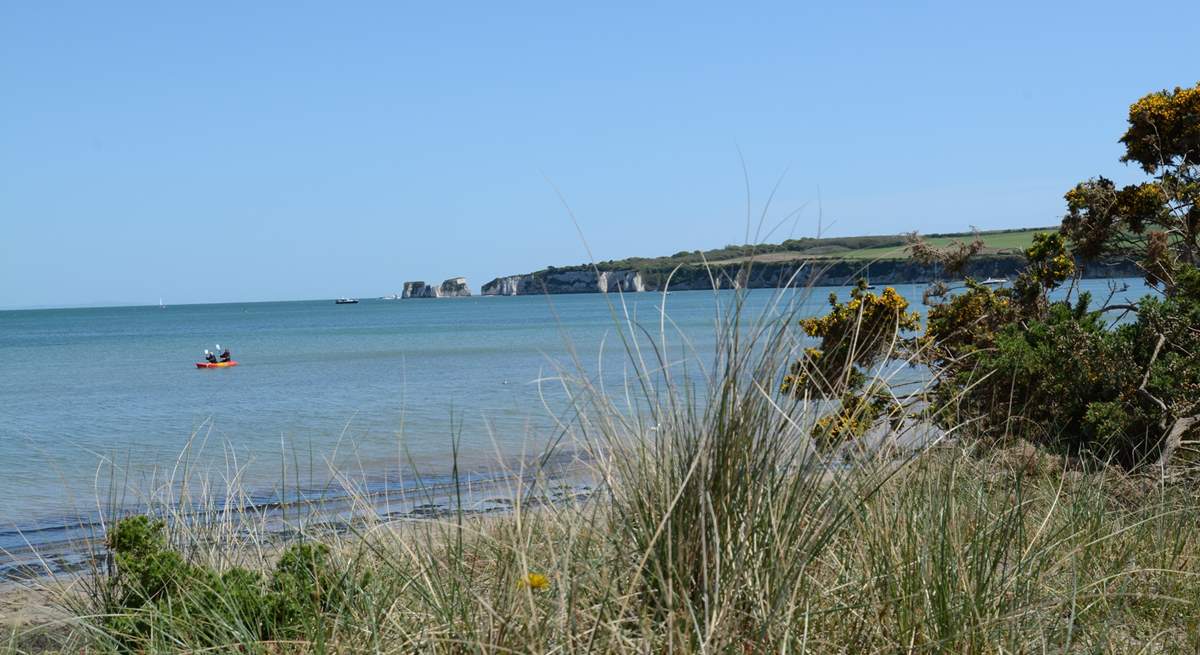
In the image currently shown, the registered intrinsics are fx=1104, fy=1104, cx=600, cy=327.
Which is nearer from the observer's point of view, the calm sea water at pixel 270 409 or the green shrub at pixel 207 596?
the green shrub at pixel 207 596

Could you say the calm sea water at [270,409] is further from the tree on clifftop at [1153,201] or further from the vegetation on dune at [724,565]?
the tree on clifftop at [1153,201]

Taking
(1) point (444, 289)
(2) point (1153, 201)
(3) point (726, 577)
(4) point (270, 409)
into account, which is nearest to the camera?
(3) point (726, 577)

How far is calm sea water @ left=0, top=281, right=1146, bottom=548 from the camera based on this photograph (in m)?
10.7

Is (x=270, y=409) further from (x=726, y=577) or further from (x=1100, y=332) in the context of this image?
(x=726, y=577)

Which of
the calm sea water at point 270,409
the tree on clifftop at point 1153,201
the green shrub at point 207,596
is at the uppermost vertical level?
the tree on clifftop at point 1153,201

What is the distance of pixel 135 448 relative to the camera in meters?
15.3

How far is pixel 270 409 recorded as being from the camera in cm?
2112

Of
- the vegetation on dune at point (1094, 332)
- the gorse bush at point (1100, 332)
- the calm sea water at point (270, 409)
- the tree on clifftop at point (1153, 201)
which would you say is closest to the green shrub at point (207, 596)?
the calm sea water at point (270, 409)

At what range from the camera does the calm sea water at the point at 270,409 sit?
35.0 ft

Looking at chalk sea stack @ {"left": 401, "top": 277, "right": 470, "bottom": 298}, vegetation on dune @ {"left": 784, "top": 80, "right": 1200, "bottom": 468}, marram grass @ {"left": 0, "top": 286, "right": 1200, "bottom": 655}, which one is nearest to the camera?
marram grass @ {"left": 0, "top": 286, "right": 1200, "bottom": 655}

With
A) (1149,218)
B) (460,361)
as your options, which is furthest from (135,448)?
(460,361)

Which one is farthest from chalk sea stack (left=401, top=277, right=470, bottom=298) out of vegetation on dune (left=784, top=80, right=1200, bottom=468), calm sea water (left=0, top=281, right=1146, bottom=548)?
vegetation on dune (left=784, top=80, right=1200, bottom=468)

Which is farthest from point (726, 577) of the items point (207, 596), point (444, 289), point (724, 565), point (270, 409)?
point (444, 289)

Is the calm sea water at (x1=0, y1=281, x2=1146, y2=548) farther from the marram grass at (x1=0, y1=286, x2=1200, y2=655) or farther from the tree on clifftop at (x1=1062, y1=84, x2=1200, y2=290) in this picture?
the tree on clifftop at (x1=1062, y1=84, x2=1200, y2=290)
